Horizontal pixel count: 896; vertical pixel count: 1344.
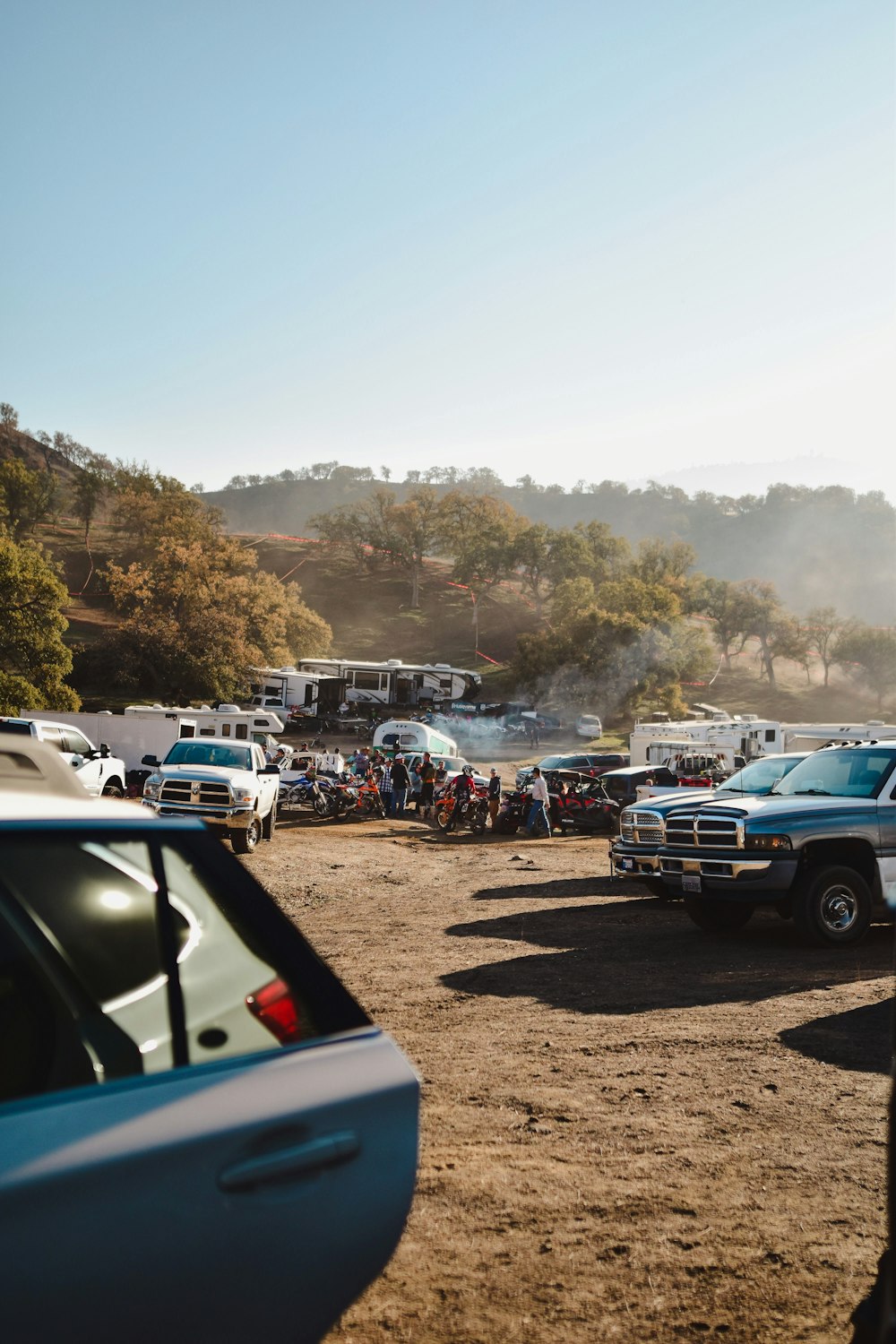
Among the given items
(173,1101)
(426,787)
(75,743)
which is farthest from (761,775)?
(426,787)

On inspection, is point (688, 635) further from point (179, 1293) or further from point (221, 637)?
point (179, 1293)

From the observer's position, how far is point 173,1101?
2.31 meters

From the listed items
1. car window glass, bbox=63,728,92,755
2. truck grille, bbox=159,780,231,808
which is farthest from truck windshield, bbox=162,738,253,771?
car window glass, bbox=63,728,92,755

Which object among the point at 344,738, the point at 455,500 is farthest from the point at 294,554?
the point at 344,738

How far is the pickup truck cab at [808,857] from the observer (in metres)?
11.4

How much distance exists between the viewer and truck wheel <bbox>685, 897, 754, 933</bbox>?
1258cm

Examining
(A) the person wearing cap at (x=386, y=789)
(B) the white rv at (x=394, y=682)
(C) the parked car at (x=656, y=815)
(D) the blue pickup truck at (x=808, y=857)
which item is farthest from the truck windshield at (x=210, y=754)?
(B) the white rv at (x=394, y=682)

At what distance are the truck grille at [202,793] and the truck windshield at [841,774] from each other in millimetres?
9499

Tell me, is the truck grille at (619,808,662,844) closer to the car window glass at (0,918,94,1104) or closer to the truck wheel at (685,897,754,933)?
the truck wheel at (685,897,754,933)

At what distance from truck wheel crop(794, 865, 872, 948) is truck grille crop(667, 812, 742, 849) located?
77 cm

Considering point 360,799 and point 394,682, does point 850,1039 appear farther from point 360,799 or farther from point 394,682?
point 394,682

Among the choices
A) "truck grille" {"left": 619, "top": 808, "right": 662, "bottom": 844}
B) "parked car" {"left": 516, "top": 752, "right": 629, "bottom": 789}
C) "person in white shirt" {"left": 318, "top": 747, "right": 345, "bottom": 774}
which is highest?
"truck grille" {"left": 619, "top": 808, "right": 662, "bottom": 844}

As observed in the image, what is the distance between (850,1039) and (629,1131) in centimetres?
250

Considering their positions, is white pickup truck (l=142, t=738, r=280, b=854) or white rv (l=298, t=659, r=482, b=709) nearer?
white pickup truck (l=142, t=738, r=280, b=854)
